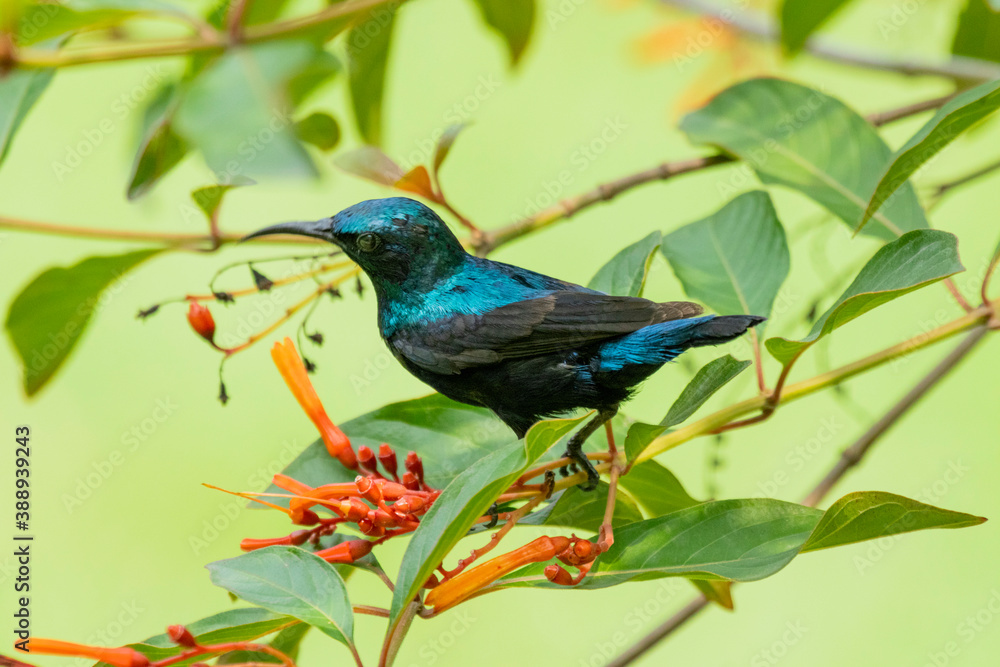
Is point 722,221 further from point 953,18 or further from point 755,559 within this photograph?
point 953,18

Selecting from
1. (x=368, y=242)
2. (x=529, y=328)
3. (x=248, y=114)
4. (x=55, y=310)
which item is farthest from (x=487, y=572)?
(x=55, y=310)

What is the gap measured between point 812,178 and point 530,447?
1514 millimetres

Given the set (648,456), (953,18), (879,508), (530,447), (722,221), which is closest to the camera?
(530,447)

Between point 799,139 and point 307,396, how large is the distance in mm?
1560

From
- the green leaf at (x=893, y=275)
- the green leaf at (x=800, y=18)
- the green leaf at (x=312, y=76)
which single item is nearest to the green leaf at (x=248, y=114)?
the green leaf at (x=312, y=76)

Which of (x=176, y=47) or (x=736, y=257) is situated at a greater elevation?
(x=176, y=47)

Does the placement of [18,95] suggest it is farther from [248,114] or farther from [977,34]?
[977,34]

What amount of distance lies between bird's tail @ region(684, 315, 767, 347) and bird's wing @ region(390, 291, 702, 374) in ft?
0.25

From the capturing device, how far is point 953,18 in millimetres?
3020

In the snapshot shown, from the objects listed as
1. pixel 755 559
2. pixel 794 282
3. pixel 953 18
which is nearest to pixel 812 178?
pixel 953 18

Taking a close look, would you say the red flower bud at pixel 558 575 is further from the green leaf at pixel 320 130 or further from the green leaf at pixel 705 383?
the green leaf at pixel 320 130

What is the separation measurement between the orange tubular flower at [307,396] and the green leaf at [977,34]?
240cm

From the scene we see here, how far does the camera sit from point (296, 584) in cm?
157

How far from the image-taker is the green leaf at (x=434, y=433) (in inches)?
83.0
